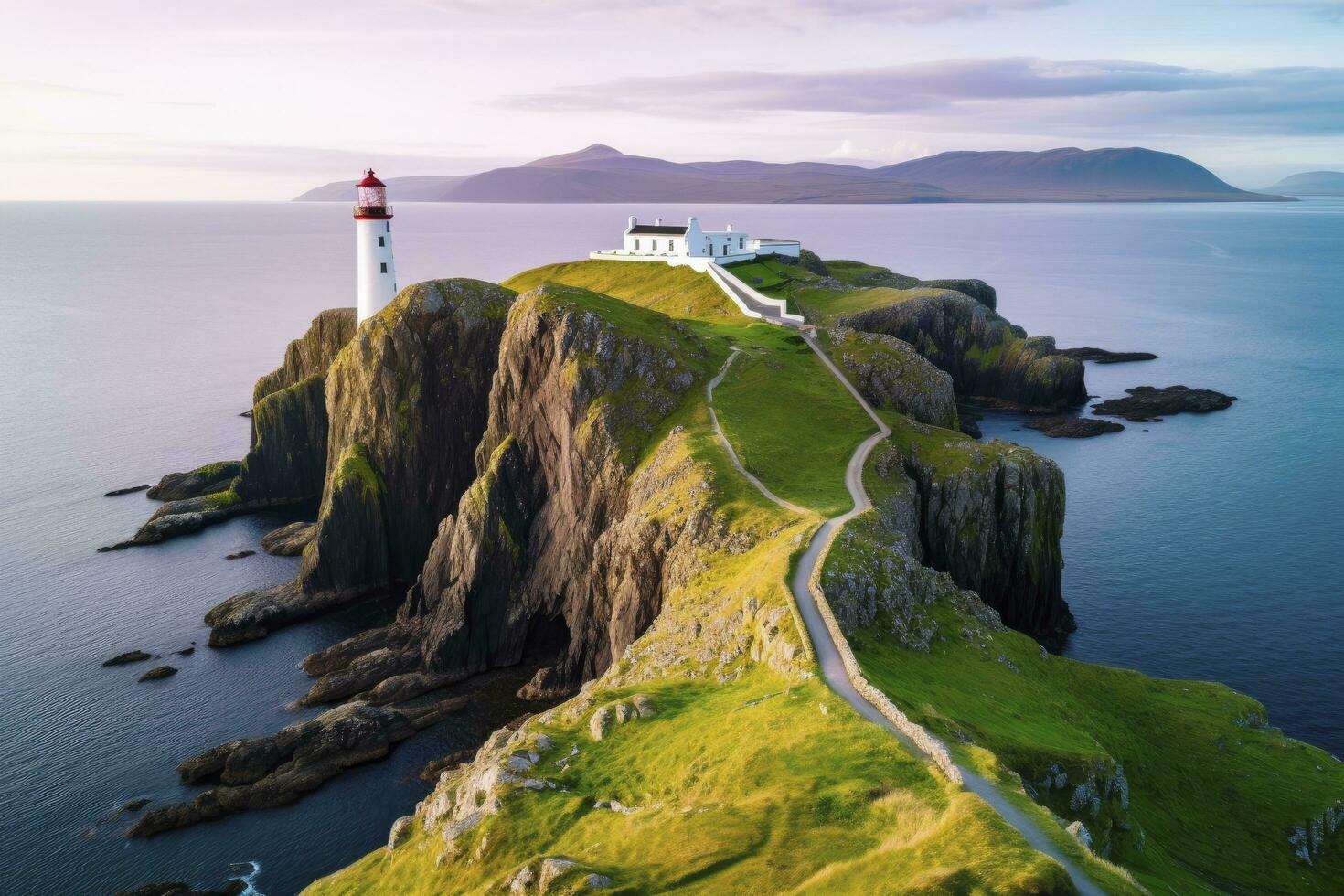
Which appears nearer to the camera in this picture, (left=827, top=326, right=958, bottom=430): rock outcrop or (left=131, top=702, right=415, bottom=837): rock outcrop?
(left=131, top=702, right=415, bottom=837): rock outcrop

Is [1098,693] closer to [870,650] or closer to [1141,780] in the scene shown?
[1141,780]

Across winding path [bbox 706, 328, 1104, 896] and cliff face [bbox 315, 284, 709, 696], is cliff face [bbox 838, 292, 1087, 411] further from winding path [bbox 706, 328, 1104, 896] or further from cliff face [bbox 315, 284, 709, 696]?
winding path [bbox 706, 328, 1104, 896]

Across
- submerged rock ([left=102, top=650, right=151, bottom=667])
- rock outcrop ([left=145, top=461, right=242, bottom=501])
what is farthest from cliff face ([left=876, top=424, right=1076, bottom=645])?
rock outcrop ([left=145, top=461, right=242, bottom=501])

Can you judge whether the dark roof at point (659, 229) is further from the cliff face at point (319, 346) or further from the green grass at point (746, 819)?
the green grass at point (746, 819)

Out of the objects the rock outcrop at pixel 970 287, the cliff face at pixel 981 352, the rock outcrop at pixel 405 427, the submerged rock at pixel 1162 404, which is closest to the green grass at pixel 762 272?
the cliff face at pixel 981 352

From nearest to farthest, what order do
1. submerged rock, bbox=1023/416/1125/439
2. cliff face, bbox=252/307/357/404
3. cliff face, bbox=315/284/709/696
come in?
cliff face, bbox=315/284/709/696
cliff face, bbox=252/307/357/404
submerged rock, bbox=1023/416/1125/439

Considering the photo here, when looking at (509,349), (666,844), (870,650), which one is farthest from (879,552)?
(509,349)
